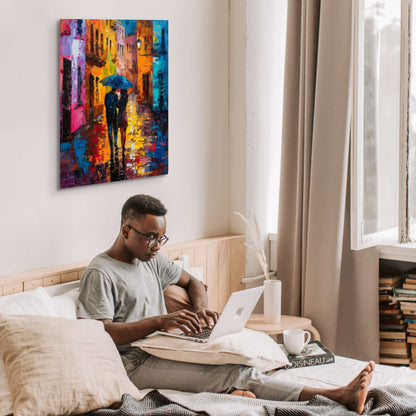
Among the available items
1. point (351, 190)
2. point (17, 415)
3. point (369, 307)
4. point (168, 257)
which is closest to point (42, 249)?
point (168, 257)

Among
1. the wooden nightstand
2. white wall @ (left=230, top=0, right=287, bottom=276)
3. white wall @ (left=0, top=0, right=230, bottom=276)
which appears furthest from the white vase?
white wall @ (left=0, top=0, right=230, bottom=276)

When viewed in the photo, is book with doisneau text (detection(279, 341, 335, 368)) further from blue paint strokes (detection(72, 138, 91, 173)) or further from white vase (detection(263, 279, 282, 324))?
blue paint strokes (detection(72, 138, 91, 173))

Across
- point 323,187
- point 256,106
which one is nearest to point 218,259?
point 323,187

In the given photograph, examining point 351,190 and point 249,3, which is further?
point 249,3

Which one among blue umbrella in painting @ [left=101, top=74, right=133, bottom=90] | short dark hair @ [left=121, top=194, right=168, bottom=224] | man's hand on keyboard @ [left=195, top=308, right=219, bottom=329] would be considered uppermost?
blue umbrella in painting @ [left=101, top=74, right=133, bottom=90]

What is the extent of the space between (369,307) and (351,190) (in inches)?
25.3

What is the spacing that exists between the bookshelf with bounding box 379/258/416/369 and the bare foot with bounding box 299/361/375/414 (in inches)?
44.6

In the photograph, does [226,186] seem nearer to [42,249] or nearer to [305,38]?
[305,38]

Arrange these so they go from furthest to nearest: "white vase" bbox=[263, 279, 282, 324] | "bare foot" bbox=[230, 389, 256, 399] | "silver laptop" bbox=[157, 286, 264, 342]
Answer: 1. "white vase" bbox=[263, 279, 282, 324]
2. "silver laptop" bbox=[157, 286, 264, 342]
3. "bare foot" bbox=[230, 389, 256, 399]

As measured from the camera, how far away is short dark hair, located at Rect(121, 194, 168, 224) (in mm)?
2633

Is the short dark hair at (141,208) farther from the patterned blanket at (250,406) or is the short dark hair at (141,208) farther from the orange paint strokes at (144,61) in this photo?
the patterned blanket at (250,406)

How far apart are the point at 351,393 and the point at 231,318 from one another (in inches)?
21.1

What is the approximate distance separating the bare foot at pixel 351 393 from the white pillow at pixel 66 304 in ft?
2.92

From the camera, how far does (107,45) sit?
2.84 metres
